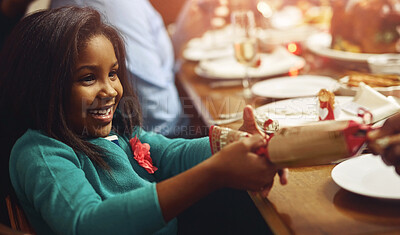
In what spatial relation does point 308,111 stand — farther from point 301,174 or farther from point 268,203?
point 268,203

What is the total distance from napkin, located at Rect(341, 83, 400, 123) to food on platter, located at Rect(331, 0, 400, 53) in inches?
24.9

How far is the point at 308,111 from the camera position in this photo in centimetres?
117

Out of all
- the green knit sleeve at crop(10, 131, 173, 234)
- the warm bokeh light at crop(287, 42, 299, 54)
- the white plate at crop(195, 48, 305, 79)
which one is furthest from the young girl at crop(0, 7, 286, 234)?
the warm bokeh light at crop(287, 42, 299, 54)

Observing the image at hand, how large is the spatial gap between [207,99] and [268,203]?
2.71 ft

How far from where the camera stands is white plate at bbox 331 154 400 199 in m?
0.72

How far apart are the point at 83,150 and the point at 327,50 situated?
49.2 inches

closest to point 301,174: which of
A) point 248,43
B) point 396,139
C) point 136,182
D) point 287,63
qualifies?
point 396,139

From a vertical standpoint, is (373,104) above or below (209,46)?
below

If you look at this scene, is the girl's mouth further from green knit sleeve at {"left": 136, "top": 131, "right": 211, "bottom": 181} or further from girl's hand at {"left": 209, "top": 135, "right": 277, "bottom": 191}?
girl's hand at {"left": 209, "top": 135, "right": 277, "bottom": 191}

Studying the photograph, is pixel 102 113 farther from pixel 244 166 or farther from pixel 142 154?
pixel 244 166

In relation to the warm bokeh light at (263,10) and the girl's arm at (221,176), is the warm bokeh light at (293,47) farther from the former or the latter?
the girl's arm at (221,176)

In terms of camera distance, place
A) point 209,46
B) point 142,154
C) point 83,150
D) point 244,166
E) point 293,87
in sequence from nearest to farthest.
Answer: point 244,166
point 83,150
point 142,154
point 293,87
point 209,46

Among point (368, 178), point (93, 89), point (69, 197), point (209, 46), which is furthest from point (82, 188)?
point (209, 46)

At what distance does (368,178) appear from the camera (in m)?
0.78
